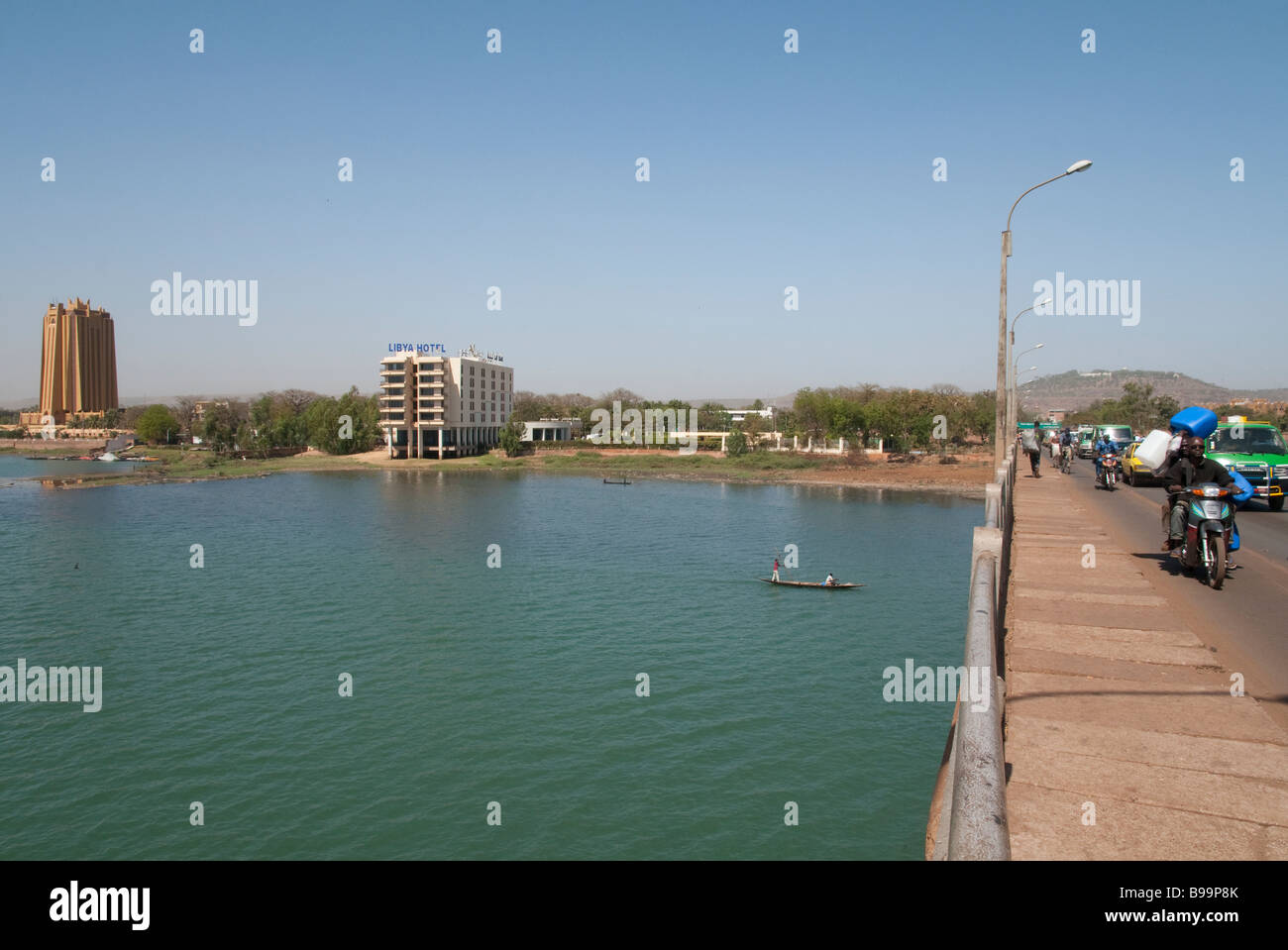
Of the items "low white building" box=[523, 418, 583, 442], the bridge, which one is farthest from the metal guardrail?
"low white building" box=[523, 418, 583, 442]

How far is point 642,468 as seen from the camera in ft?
397

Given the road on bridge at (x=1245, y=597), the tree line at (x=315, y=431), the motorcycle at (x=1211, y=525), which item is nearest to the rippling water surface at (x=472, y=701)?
the road on bridge at (x=1245, y=597)

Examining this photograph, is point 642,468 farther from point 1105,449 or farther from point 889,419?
point 1105,449

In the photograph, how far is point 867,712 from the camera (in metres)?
23.8

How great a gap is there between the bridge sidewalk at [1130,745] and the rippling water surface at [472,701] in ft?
26.5

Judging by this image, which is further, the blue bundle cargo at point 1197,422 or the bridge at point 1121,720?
the blue bundle cargo at point 1197,422

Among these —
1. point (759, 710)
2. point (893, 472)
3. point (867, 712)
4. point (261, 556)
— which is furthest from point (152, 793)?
point (893, 472)

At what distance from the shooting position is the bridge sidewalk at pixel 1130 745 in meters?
5.92

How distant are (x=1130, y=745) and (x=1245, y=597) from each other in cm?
697

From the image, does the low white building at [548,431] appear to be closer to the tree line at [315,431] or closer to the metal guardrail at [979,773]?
the tree line at [315,431]

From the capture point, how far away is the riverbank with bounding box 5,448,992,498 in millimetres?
100750

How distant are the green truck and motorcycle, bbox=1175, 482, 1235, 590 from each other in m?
10.8
